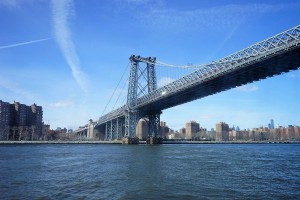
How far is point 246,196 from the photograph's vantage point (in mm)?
13172

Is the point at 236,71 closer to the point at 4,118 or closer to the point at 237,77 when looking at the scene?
the point at 237,77

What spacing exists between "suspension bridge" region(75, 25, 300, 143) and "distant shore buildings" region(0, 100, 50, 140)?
154 feet

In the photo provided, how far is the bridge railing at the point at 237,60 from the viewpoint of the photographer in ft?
134

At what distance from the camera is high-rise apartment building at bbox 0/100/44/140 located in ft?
420

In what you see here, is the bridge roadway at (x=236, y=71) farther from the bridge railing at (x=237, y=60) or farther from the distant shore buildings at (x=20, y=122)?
the distant shore buildings at (x=20, y=122)

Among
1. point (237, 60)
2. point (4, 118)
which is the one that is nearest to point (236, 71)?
point (237, 60)

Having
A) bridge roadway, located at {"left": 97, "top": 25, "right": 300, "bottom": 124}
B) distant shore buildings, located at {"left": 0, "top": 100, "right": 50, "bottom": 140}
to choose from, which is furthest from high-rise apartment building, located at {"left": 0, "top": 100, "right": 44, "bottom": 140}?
bridge roadway, located at {"left": 97, "top": 25, "right": 300, "bottom": 124}

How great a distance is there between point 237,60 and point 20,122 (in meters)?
122

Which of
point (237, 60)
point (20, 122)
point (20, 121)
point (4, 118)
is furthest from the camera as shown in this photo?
point (20, 121)

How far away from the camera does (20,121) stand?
471 feet

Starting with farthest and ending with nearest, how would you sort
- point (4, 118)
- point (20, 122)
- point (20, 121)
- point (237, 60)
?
point (20, 121) → point (20, 122) → point (4, 118) → point (237, 60)

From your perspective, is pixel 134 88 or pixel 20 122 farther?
pixel 20 122

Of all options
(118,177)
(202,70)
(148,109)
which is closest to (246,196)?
(118,177)

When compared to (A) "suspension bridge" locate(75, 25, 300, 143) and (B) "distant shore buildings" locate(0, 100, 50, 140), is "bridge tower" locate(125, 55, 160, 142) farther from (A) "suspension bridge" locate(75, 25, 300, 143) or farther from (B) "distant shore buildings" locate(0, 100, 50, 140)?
(B) "distant shore buildings" locate(0, 100, 50, 140)
